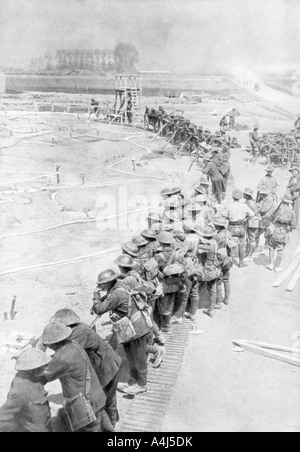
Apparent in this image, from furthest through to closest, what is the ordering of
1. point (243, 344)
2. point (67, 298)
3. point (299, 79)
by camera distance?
point (299, 79) < point (67, 298) < point (243, 344)

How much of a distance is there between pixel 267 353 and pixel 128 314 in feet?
6.79

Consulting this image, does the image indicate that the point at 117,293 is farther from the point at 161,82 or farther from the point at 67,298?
the point at 161,82

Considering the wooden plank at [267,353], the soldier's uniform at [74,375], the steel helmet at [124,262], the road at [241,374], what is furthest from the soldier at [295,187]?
the soldier's uniform at [74,375]

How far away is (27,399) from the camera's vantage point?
12.6ft

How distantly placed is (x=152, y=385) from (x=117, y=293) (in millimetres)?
1315

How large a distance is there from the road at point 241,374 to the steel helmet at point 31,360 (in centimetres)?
164

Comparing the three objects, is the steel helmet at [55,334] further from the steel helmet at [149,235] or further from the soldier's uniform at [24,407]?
the steel helmet at [149,235]

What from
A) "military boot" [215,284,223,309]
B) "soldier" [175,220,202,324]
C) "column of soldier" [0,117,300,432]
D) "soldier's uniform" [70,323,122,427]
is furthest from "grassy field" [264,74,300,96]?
"soldier's uniform" [70,323,122,427]

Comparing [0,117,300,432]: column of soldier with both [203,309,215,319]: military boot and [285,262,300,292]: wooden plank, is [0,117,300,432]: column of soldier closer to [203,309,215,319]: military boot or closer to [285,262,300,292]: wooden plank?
[203,309,215,319]: military boot

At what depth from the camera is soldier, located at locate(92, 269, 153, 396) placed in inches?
198

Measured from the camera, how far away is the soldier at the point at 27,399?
3.84 meters

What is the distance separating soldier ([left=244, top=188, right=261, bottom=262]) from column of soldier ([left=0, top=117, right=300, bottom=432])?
0.07 feet
